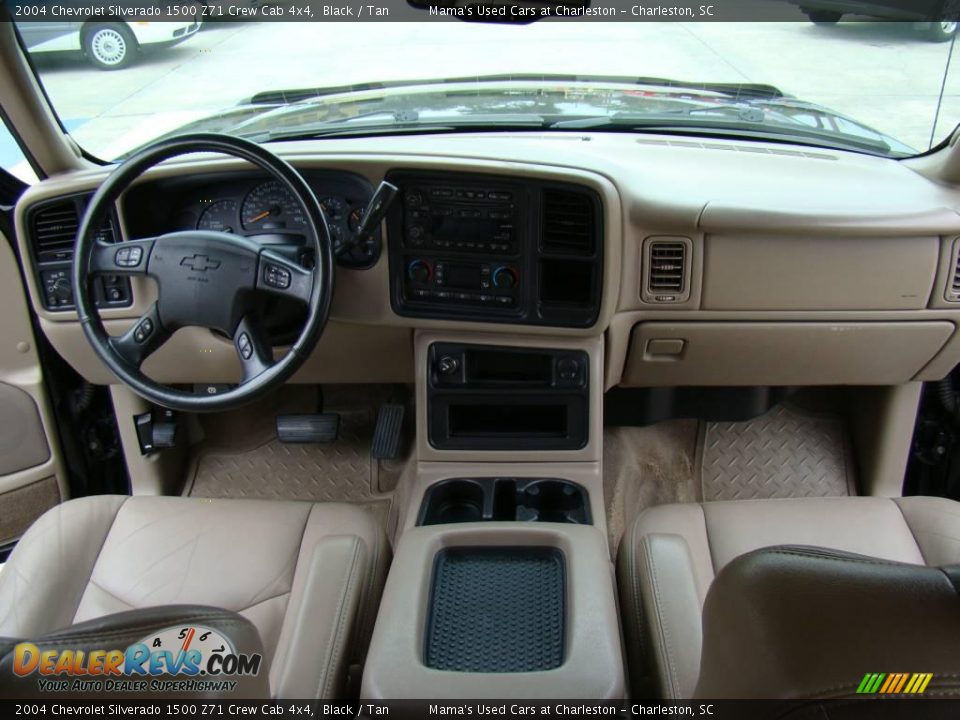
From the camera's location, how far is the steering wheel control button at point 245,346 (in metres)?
1.78

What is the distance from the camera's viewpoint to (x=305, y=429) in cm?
260

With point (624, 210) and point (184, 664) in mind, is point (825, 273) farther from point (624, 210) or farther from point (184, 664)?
point (184, 664)

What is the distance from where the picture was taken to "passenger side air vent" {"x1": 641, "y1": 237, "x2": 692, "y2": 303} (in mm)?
2059

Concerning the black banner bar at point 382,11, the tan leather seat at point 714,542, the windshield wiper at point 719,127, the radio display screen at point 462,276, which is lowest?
the tan leather seat at point 714,542

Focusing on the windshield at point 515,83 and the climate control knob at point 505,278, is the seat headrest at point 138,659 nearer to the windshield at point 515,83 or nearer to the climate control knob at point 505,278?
the climate control knob at point 505,278

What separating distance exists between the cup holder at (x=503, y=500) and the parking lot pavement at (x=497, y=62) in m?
1.25

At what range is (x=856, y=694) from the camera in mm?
738

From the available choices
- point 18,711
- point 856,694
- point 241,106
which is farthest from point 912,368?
point 18,711

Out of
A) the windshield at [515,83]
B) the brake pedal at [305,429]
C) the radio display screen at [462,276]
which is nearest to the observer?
the radio display screen at [462,276]

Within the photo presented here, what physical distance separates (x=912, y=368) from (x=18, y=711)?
2429 mm

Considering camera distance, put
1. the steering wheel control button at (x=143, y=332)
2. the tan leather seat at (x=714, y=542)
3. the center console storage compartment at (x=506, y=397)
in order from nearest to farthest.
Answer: the tan leather seat at (x=714, y=542)
the steering wheel control button at (x=143, y=332)
the center console storage compartment at (x=506, y=397)

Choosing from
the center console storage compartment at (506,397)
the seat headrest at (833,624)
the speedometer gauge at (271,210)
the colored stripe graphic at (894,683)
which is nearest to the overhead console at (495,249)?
the center console storage compartment at (506,397)

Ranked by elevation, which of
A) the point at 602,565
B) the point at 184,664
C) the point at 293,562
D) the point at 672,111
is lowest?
the point at 293,562

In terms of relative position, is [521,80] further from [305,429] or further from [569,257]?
[305,429]
